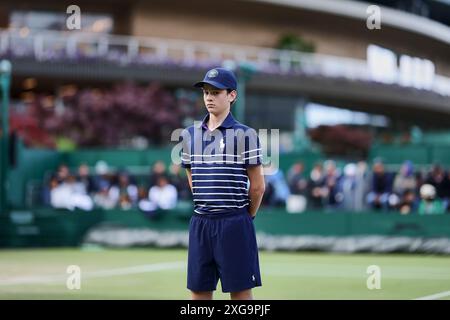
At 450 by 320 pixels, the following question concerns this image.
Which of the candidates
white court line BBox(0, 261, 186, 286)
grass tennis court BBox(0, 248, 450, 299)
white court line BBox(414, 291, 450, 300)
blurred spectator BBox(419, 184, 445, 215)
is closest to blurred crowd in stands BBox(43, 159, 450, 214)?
blurred spectator BBox(419, 184, 445, 215)

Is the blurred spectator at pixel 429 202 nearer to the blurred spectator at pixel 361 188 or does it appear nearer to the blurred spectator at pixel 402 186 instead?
the blurred spectator at pixel 402 186

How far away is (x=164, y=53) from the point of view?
45.4 metres

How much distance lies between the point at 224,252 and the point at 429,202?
1458cm

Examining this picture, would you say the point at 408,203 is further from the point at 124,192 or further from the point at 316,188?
the point at 124,192

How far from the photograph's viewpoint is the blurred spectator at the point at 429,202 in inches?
837

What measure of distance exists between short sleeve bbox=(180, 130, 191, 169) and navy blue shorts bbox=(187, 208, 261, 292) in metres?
0.49

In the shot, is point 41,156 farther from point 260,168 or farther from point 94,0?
point 260,168

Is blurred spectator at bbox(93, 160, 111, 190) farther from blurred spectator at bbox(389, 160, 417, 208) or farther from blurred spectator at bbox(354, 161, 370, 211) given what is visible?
blurred spectator at bbox(389, 160, 417, 208)

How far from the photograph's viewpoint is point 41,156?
31469 mm

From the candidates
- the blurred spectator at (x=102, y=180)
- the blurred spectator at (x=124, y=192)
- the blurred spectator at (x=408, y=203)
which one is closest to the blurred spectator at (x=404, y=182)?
the blurred spectator at (x=408, y=203)

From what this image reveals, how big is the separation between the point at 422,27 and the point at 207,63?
17.7 meters

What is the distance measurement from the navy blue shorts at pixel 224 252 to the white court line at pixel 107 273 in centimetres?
645

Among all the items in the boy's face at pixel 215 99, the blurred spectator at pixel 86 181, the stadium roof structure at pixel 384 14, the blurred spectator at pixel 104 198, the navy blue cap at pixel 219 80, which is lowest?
the blurred spectator at pixel 104 198

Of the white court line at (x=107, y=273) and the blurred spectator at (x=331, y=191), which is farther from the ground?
the blurred spectator at (x=331, y=191)
